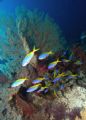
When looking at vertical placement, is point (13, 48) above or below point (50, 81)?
above

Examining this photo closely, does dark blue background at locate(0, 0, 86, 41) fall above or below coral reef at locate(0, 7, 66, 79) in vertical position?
below

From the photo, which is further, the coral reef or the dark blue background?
the dark blue background

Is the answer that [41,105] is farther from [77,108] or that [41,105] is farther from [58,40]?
[58,40]

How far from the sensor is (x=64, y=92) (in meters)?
6.54

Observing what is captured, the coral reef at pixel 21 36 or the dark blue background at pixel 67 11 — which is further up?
the coral reef at pixel 21 36

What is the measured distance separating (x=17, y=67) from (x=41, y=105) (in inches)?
82.6

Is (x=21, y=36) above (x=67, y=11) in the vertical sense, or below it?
above

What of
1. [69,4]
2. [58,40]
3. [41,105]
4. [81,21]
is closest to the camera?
[41,105]

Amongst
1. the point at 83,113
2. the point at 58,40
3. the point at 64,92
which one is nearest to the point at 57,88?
the point at 64,92

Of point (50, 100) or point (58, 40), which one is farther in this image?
point (58, 40)

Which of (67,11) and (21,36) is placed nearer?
(21,36)

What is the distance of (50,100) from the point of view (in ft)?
20.7

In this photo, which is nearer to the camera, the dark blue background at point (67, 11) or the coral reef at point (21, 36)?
the coral reef at point (21, 36)

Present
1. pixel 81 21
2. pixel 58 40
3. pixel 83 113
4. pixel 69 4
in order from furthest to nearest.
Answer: pixel 69 4 < pixel 81 21 < pixel 58 40 < pixel 83 113
